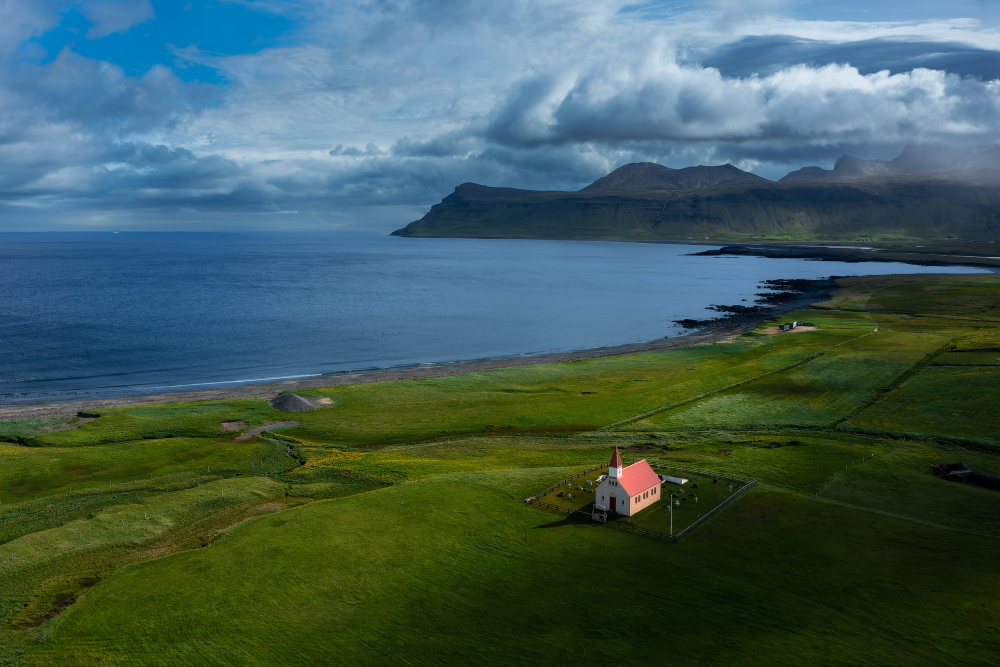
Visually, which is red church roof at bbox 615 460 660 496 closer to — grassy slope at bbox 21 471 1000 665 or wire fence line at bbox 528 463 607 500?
grassy slope at bbox 21 471 1000 665

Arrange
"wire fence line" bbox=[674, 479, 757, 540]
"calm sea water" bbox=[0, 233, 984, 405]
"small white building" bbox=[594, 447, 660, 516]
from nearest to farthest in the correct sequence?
"wire fence line" bbox=[674, 479, 757, 540]
"small white building" bbox=[594, 447, 660, 516]
"calm sea water" bbox=[0, 233, 984, 405]

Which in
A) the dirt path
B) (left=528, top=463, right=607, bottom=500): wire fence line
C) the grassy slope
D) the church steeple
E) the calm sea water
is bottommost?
the grassy slope

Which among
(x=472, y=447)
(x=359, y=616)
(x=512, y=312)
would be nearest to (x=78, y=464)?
(x=472, y=447)

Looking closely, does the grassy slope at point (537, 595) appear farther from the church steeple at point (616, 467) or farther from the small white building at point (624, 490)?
the church steeple at point (616, 467)

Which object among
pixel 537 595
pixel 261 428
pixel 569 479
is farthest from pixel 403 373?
pixel 537 595

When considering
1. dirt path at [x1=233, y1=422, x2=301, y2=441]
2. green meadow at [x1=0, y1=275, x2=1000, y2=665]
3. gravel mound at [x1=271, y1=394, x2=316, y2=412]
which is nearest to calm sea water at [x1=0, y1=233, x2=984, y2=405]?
gravel mound at [x1=271, y1=394, x2=316, y2=412]
